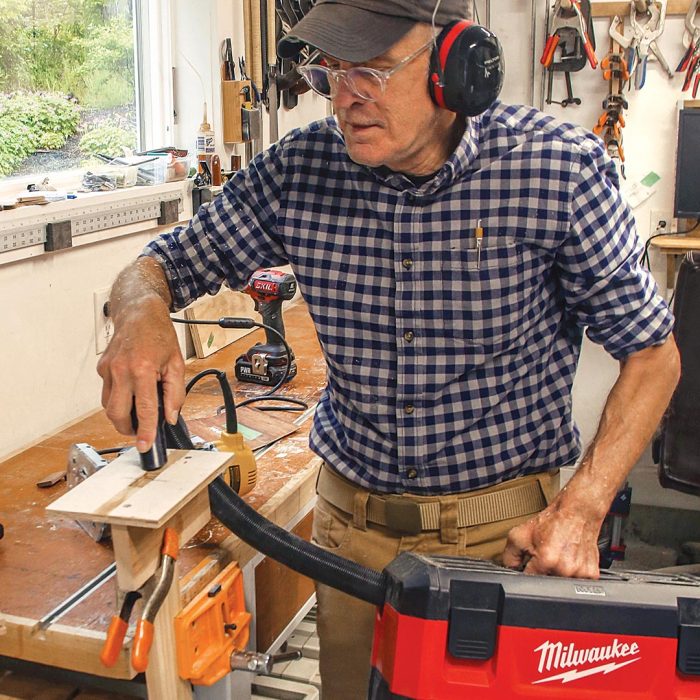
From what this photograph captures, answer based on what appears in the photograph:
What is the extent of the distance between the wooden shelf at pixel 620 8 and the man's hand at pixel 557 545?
253 centimetres

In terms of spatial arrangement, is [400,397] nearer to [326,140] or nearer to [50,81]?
[326,140]

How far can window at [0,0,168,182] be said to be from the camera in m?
1.97

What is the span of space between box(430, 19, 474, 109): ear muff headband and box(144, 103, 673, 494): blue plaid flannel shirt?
97 mm

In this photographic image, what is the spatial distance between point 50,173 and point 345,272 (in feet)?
3.54

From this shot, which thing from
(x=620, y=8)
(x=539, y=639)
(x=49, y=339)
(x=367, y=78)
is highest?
(x=620, y=8)

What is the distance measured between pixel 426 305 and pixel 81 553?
0.64m

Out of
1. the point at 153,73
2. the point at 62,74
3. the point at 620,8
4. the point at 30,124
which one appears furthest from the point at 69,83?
the point at 620,8

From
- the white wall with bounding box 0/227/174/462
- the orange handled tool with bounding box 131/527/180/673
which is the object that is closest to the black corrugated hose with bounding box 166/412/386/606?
the orange handled tool with bounding box 131/527/180/673

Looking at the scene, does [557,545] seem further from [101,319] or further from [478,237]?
[101,319]

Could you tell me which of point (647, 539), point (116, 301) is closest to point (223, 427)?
point (116, 301)

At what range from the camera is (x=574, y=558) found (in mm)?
1115

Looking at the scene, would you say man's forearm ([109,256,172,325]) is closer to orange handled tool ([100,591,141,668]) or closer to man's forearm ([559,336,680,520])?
orange handled tool ([100,591,141,668])

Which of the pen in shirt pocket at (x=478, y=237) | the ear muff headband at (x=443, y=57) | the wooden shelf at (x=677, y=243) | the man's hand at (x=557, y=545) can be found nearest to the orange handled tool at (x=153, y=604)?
the man's hand at (x=557, y=545)

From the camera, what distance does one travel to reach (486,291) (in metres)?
1.30
